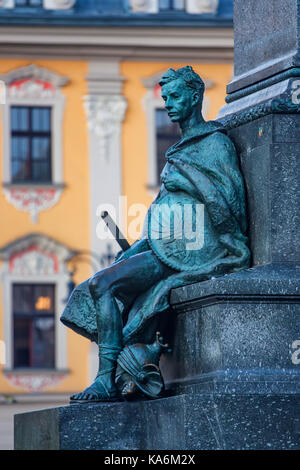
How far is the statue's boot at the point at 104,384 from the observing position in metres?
6.45

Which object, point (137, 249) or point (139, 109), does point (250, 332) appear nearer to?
point (137, 249)

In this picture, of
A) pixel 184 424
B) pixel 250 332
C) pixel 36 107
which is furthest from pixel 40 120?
pixel 184 424

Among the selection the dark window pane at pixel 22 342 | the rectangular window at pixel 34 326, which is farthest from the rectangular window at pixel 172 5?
the dark window pane at pixel 22 342

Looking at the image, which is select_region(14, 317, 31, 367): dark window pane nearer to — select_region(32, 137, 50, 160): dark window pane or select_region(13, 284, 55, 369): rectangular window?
select_region(13, 284, 55, 369): rectangular window

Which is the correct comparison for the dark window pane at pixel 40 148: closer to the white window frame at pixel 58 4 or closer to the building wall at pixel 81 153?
the building wall at pixel 81 153

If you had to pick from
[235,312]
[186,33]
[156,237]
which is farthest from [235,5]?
[186,33]

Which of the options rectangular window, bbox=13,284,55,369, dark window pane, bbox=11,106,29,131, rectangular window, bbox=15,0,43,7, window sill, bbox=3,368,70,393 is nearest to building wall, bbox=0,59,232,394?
dark window pane, bbox=11,106,29,131

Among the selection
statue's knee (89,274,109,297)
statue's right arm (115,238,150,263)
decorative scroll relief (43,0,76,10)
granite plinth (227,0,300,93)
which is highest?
decorative scroll relief (43,0,76,10)

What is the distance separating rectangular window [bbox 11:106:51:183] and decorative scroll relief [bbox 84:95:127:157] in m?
0.83

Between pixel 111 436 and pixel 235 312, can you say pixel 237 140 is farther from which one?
pixel 111 436

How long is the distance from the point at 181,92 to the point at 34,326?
2128cm

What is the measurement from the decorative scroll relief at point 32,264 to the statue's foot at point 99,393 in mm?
21610

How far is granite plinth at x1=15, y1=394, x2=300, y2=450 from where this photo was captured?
5734 mm

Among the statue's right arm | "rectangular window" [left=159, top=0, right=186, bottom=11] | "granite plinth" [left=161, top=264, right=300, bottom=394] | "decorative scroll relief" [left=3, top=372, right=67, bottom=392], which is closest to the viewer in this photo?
"granite plinth" [left=161, top=264, right=300, bottom=394]
